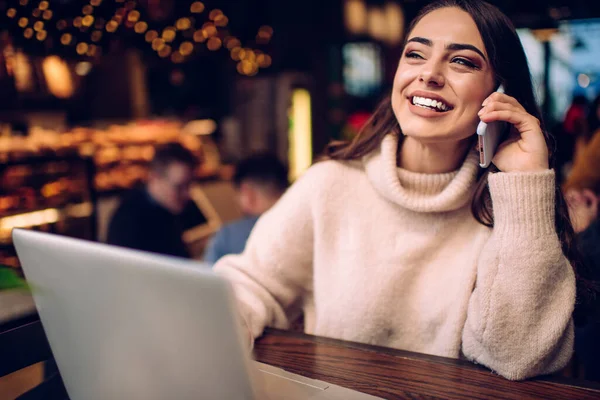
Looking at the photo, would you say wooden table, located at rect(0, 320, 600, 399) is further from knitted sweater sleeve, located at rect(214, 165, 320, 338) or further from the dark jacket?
the dark jacket

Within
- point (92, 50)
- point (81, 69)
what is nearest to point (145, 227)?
point (92, 50)

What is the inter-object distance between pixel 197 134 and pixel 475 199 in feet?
16.7

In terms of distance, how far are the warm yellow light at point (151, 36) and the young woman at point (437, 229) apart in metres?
3.09

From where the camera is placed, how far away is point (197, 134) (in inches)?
238

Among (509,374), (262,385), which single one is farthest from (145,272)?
(509,374)

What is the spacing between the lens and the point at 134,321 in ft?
2.37

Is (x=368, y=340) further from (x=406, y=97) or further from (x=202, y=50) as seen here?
(x=202, y=50)

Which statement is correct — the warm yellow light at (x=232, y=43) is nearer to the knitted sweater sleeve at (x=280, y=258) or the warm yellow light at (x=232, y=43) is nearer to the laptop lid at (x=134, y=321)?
the knitted sweater sleeve at (x=280, y=258)

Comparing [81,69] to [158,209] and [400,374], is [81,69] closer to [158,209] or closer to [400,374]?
[158,209]

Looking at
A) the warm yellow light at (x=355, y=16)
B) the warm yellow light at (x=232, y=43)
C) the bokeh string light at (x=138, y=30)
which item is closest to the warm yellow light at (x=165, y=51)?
the bokeh string light at (x=138, y=30)

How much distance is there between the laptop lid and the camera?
647mm

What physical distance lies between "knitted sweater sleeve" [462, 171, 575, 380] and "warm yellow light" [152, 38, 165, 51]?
11.9 ft

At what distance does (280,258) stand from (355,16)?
5949mm

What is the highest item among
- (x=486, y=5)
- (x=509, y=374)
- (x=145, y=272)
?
(x=486, y=5)
